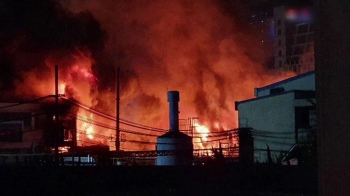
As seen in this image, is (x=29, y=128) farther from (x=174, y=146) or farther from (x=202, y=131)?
(x=174, y=146)

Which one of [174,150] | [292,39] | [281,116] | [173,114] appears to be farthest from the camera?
[292,39]

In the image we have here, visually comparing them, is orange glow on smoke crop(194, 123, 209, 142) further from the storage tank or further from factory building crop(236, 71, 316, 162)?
the storage tank

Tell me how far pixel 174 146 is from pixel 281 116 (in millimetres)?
7004

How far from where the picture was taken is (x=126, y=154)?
76.0 ft

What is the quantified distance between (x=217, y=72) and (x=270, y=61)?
5.87 m

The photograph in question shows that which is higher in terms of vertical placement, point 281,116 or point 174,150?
point 281,116

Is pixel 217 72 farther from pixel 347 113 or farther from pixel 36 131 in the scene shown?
pixel 347 113

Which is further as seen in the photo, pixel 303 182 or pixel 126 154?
pixel 126 154

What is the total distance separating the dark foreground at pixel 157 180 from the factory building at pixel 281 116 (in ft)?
31.0

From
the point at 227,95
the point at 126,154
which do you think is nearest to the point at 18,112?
the point at 126,154

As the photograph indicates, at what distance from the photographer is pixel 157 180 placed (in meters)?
15.2

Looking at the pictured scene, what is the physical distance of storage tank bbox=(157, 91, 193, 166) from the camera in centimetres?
2119

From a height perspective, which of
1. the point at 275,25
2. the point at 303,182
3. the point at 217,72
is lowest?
the point at 303,182

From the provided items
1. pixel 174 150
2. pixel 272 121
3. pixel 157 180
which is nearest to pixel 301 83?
pixel 272 121
